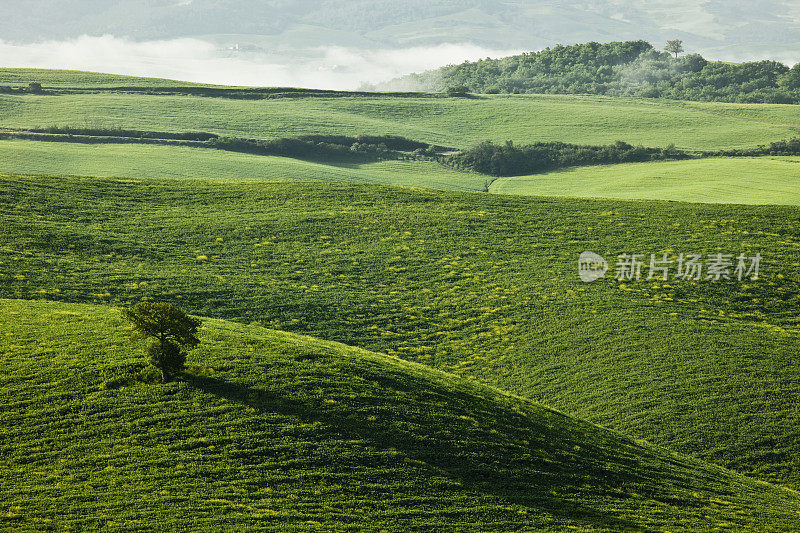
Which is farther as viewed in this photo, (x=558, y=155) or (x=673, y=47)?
(x=673, y=47)

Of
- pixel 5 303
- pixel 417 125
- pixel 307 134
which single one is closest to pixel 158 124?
pixel 307 134

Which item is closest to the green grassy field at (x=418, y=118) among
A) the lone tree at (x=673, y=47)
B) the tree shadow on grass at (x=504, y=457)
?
the lone tree at (x=673, y=47)

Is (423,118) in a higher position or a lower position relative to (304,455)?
higher

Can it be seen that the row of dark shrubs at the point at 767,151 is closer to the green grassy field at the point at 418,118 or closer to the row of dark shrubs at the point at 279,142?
the green grassy field at the point at 418,118

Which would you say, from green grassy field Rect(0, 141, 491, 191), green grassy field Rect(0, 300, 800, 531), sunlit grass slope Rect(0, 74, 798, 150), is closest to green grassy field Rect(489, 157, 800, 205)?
green grassy field Rect(0, 141, 491, 191)

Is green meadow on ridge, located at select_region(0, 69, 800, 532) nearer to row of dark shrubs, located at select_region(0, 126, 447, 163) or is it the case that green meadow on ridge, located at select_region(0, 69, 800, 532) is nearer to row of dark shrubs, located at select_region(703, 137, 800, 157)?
row of dark shrubs, located at select_region(0, 126, 447, 163)

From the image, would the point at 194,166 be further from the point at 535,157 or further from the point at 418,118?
the point at 418,118

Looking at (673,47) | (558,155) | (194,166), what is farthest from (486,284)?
(673,47)
